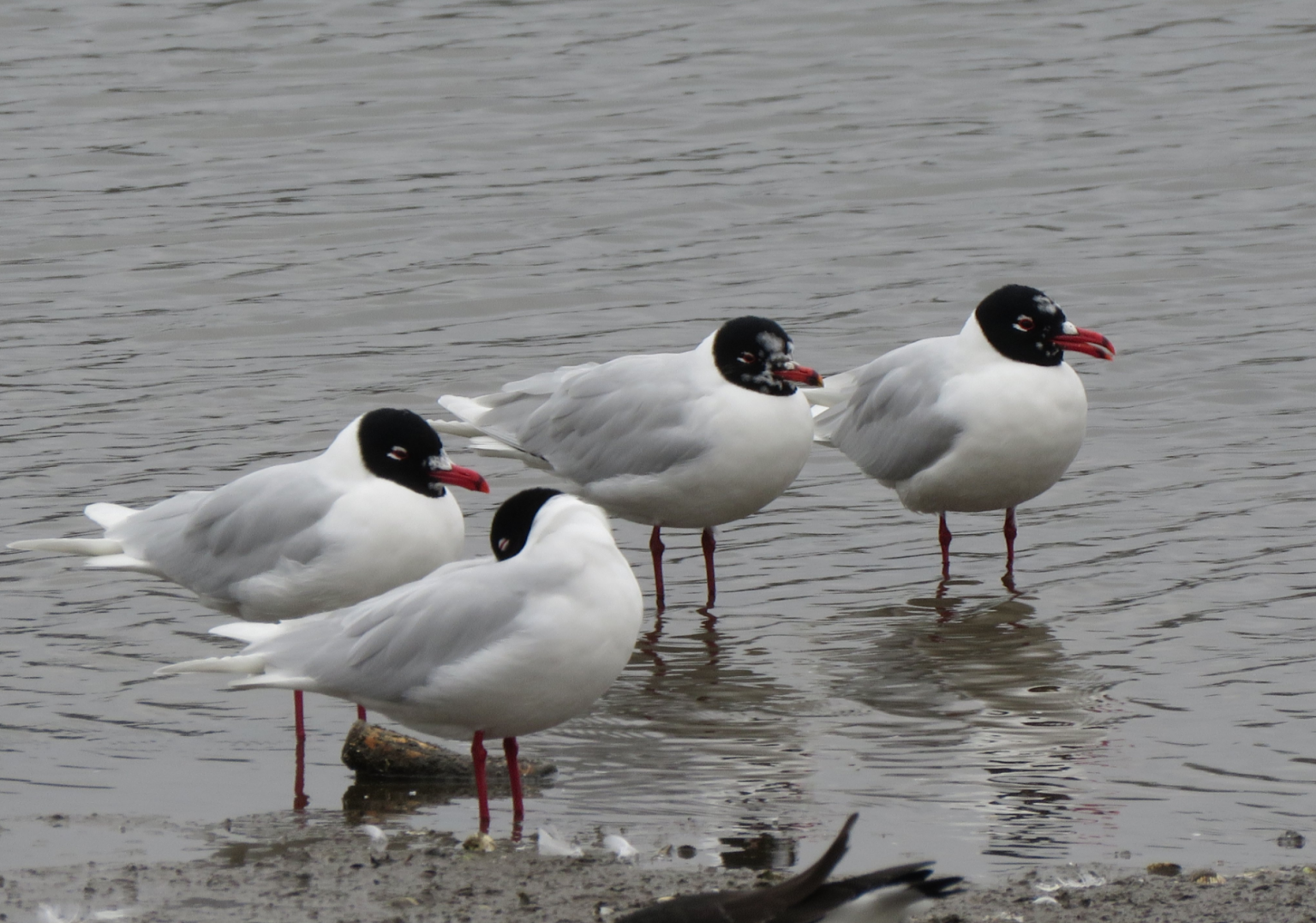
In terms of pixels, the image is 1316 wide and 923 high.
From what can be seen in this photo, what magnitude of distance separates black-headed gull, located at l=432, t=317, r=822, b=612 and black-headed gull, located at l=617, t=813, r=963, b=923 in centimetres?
428

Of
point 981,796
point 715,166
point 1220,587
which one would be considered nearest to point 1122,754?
point 981,796

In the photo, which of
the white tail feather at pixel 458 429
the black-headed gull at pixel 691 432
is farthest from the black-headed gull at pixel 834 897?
the white tail feather at pixel 458 429

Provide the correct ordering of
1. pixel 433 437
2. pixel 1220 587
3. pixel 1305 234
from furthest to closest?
pixel 1305 234 → pixel 1220 587 → pixel 433 437

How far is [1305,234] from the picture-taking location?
15.1 metres

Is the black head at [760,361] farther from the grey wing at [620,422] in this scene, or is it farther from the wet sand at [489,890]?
the wet sand at [489,890]

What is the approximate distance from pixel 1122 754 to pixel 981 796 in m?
0.69

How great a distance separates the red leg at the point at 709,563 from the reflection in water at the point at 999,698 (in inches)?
27.8

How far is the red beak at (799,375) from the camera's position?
8.96 metres

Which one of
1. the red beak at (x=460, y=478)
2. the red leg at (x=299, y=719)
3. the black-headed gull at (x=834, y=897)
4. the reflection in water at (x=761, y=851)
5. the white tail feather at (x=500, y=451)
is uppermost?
the red beak at (x=460, y=478)

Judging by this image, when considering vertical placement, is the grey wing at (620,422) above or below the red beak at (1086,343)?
below

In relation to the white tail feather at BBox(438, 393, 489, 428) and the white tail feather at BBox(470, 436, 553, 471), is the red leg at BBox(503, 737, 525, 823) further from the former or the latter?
the white tail feather at BBox(438, 393, 489, 428)

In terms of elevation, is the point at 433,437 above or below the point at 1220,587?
above

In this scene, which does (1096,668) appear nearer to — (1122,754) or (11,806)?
(1122,754)

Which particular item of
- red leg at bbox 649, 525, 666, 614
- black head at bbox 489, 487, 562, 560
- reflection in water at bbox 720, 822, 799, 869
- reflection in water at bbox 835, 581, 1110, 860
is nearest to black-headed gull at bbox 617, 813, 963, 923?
reflection in water at bbox 720, 822, 799, 869
